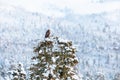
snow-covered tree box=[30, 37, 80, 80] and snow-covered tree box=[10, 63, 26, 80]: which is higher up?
snow-covered tree box=[30, 37, 80, 80]

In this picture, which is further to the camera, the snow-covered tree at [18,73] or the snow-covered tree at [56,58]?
the snow-covered tree at [18,73]

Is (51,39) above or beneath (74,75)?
above

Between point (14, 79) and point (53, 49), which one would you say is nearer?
point (53, 49)

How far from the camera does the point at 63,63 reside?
23.9 m

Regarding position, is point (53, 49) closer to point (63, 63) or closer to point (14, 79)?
point (63, 63)

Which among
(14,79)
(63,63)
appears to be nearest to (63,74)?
(63,63)

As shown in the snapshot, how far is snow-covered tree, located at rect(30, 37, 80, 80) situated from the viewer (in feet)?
77.5

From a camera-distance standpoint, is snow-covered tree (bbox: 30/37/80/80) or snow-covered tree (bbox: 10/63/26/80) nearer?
snow-covered tree (bbox: 30/37/80/80)

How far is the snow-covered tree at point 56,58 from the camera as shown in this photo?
23.6m

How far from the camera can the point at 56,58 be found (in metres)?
23.7

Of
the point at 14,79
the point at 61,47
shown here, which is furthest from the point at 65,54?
the point at 14,79

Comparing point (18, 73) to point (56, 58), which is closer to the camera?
point (56, 58)

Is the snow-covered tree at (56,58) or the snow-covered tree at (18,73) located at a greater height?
the snow-covered tree at (56,58)

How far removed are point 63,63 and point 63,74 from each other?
0.58 meters
